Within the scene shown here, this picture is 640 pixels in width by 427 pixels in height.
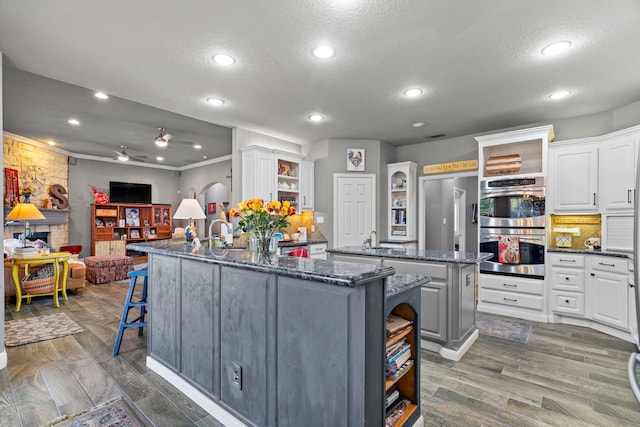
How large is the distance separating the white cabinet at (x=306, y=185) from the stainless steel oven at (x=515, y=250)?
290cm

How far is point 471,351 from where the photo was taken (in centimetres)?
310

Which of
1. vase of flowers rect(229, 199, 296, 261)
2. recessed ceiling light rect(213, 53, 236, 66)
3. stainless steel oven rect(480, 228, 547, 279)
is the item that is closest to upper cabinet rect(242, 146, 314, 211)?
recessed ceiling light rect(213, 53, 236, 66)

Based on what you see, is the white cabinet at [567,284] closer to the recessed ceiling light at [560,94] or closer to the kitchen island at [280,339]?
the recessed ceiling light at [560,94]

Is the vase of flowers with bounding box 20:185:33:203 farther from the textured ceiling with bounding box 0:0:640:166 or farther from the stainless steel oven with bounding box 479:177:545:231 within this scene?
the stainless steel oven with bounding box 479:177:545:231

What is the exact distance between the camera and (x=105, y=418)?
2059 mm

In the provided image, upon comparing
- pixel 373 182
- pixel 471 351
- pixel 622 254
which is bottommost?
pixel 471 351

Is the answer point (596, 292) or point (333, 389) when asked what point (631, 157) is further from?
point (333, 389)

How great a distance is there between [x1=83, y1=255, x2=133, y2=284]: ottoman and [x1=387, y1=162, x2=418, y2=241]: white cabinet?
18.0 ft

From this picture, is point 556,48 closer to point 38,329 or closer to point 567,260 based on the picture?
point 567,260

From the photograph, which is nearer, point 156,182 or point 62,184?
point 62,184

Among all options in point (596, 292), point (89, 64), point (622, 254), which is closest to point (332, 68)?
point (89, 64)

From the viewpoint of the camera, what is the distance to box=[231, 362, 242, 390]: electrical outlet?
1.88m

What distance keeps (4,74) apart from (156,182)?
20.9 feet

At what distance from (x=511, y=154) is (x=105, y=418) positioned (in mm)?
5424
